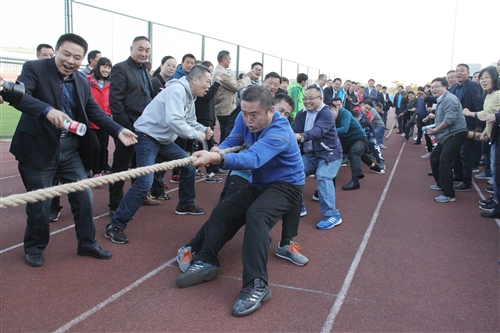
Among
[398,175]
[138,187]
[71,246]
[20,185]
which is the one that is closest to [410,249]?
[138,187]

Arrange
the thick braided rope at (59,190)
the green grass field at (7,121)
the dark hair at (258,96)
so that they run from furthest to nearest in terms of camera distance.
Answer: the green grass field at (7,121), the dark hair at (258,96), the thick braided rope at (59,190)

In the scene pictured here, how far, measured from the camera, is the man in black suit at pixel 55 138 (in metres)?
3.55

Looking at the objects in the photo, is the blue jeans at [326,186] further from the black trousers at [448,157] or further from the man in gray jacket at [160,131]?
the black trousers at [448,157]

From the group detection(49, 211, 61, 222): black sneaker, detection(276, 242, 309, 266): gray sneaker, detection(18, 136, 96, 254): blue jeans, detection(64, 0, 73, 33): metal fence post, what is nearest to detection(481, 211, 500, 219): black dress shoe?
detection(276, 242, 309, 266): gray sneaker

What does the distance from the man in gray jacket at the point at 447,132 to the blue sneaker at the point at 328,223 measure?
2.33m

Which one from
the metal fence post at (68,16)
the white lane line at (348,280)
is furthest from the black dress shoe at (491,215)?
the metal fence post at (68,16)

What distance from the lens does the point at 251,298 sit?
3.13 m

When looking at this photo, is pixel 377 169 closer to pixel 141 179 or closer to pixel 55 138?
pixel 141 179

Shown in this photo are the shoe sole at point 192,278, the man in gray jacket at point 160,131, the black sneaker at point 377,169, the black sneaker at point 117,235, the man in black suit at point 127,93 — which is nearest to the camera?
the shoe sole at point 192,278

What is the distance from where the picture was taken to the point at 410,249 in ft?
15.0

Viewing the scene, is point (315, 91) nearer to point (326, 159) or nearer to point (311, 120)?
point (311, 120)

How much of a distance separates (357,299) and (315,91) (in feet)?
10.2

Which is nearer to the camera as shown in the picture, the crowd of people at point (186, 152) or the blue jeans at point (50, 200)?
the crowd of people at point (186, 152)

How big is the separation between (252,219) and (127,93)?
2.77m
